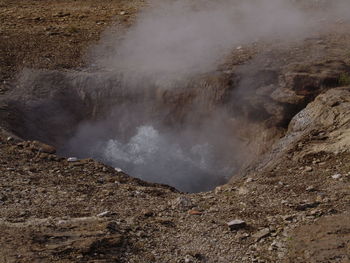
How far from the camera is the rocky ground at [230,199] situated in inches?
165

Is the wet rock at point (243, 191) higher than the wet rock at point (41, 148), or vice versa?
the wet rock at point (243, 191)

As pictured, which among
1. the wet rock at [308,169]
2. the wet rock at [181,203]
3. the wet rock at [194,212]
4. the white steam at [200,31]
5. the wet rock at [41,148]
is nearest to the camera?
the wet rock at [194,212]

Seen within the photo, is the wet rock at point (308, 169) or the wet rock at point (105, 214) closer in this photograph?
the wet rock at point (105, 214)

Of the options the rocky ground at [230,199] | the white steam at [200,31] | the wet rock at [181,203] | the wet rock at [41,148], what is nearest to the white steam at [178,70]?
the white steam at [200,31]

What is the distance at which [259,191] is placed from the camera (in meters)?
5.17

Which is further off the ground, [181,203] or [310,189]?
[310,189]

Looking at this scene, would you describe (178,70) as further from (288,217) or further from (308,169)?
(288,217)

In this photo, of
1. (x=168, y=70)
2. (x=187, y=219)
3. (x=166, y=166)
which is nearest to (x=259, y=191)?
(x=187, y=219)

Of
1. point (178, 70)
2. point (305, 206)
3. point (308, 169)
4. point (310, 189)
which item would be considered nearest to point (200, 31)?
point (178, 70)

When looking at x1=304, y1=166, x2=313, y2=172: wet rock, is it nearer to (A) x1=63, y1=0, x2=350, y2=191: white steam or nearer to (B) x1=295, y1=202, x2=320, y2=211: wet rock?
(B) x1=295, y1=202, x2=320, y2=211: wet rock

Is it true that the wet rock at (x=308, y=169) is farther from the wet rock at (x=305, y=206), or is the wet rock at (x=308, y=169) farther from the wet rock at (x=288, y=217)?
the wet rock at (x=288, y=217)

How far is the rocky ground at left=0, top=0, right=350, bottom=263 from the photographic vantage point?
420 cm

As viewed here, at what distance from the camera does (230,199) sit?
5.12 m

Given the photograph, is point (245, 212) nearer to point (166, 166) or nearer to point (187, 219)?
point (187, 219)
